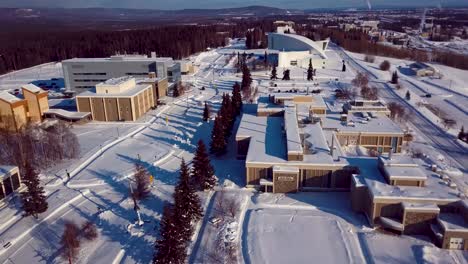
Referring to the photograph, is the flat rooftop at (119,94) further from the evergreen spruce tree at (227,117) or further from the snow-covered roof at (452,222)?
the snow-covered roof at (452,222)

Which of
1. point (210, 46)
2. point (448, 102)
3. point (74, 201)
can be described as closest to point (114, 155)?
point (74, 201)

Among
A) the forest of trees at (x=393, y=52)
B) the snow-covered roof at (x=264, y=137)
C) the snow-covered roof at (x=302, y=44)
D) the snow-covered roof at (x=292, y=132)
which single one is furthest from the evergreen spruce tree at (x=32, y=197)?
the forest of trees at (x=393, y=52)

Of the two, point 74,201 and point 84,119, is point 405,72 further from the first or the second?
point 74,201

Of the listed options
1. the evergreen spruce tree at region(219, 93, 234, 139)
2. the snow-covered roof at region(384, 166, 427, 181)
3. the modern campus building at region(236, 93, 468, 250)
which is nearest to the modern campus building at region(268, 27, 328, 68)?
the modern campus building at region(236, 93, 468, 250)

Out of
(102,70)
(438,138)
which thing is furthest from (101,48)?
(438,138)

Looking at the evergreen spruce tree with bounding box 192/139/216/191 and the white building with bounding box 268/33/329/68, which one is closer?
the evergreen spruce tree with bounding box 192/139/216/191

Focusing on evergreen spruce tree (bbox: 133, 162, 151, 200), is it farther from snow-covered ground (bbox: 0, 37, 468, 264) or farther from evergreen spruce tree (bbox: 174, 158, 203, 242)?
evergreen spruce tree (bbox: 174, 158, 203, 242)
